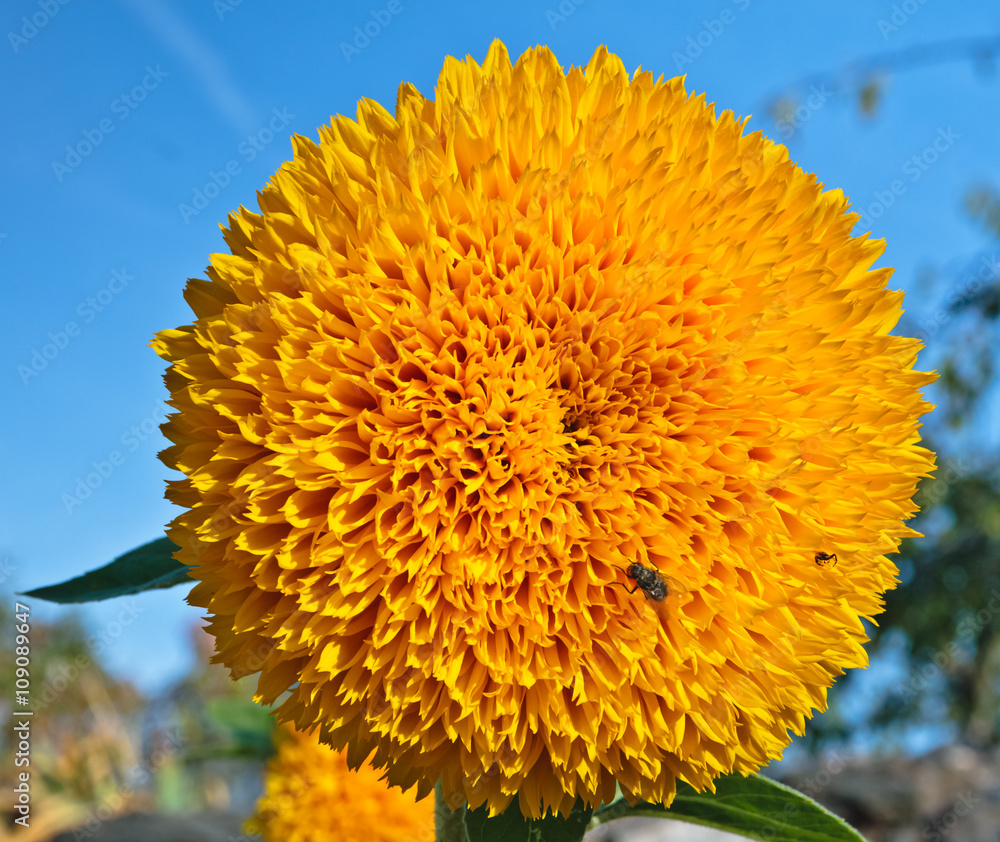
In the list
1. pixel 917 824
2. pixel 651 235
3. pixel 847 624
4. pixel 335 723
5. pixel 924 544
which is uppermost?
pixel 924 544

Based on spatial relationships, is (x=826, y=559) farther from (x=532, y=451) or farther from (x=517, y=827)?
(x=517, y=827)

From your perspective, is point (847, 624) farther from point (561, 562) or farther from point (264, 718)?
point (264, 718)

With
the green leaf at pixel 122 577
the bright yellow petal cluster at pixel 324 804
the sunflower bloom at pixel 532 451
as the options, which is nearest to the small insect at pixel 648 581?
the sunflower bloom at pixel 532 451

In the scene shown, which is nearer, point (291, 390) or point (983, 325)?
point (291, 390)

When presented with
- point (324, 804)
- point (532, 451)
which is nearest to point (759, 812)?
point (532, 451)

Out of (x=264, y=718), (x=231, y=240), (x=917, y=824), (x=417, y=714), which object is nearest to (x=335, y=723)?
(x=417, y=714)
